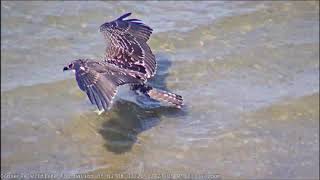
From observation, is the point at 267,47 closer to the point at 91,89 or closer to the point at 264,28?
the point at 264,28

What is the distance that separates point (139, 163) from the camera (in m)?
5.87

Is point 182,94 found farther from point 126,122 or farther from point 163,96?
point 126,122

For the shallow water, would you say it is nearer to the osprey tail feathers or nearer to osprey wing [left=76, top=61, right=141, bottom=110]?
the osprey tail feathers

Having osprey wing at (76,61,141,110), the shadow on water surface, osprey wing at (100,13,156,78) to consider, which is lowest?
the shadow on water surface

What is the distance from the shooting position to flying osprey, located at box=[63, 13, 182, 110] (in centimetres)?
558

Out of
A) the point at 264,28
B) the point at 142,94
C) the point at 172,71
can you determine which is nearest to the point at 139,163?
the point at 142,94

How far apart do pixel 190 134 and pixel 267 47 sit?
230cm

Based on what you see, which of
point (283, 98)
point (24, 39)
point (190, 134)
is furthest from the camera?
point (24, 39)

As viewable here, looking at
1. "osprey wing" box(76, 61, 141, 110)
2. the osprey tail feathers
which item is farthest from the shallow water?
"osprey wing" box(76, 61, 141, 110)

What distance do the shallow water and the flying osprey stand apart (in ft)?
1.12

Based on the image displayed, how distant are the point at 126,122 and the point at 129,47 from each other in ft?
2.80

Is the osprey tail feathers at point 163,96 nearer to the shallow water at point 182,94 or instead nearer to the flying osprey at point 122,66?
the flying osprey at point 122,66

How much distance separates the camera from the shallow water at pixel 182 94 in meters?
5.95

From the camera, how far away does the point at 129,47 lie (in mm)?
6746
